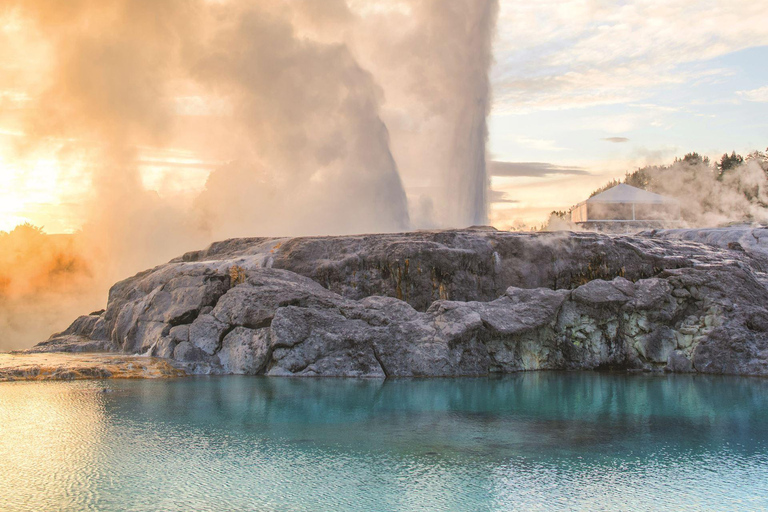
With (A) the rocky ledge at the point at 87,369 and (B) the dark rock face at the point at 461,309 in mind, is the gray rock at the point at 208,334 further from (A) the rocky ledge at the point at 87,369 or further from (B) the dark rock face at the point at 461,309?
(A) the rocky ledge at the point at 87,369

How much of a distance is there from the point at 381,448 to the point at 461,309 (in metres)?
11.1

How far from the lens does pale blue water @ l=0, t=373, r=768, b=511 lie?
8.53 meters

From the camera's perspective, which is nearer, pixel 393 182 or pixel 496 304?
pixel 496 304

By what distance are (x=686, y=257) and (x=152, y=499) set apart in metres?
22.1

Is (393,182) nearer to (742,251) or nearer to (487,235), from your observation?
(487,235)

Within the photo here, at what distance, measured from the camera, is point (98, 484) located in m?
9.07

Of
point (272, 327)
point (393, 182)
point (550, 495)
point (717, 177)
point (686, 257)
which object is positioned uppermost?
point (717, 177)

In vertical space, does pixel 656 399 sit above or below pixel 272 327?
below

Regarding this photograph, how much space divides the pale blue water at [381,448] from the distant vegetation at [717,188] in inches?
1197

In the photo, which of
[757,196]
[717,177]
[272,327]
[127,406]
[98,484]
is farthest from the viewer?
[717,177]

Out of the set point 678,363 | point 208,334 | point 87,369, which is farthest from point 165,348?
point 678,363

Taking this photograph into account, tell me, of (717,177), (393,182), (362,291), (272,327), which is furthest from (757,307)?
(717,177)

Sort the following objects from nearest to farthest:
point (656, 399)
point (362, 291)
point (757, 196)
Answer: point (656, 399) < point (362, 291) < point (757, 196)

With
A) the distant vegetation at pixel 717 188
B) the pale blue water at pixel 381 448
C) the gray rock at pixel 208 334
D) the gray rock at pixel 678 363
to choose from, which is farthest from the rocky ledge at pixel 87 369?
the distant vegetation at pixel 717 188
